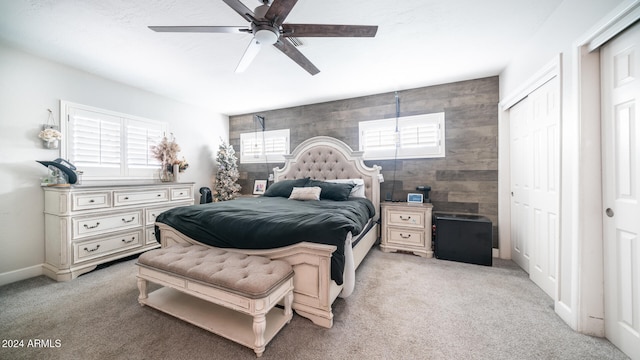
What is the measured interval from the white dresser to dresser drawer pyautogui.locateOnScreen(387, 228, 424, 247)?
3.55m

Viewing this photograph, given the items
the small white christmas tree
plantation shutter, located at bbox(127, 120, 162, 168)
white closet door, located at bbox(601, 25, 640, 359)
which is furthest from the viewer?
the small white christmas tree

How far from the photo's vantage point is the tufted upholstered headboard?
362cm

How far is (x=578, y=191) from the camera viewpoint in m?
1.58

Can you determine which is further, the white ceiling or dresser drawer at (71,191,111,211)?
dresser drawer at (71,191,111,211)

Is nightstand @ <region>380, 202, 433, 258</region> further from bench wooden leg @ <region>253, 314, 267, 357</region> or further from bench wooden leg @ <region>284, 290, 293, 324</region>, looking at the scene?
bench wooden leg @ <region>253, 314, 267, 357</region>

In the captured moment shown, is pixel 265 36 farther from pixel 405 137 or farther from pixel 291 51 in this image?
pixel 405 137

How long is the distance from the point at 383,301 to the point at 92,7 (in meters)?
3.56

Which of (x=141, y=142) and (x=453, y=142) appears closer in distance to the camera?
(x=453, y=142)

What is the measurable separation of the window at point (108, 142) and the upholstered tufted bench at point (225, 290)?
2249mm

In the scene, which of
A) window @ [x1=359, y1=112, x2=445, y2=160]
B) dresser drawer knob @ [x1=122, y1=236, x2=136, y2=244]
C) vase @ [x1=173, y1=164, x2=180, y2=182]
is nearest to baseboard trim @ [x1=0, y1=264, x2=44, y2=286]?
dresser drawer knob @ [x1=122, y1=236, x2=136, y2=244]

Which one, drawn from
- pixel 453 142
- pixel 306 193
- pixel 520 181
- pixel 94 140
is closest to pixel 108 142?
pixel 94 140

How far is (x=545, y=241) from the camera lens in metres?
2.17

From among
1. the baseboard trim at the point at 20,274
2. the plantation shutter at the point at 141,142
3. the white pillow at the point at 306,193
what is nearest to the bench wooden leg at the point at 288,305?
the white pillow at the point at 306,193

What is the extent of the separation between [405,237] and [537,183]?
5.20 ft
